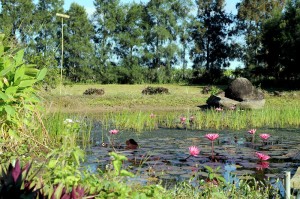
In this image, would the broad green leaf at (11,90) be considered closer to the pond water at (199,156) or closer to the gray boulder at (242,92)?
the pond water at (199,156)

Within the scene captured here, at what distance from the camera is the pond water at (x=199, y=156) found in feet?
16.3

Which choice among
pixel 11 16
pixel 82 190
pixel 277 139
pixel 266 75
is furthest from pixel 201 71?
pixel 82 190

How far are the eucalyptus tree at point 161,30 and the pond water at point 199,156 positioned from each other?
99.0 feet

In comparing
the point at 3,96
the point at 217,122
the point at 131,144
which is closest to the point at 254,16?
the point at 217,122

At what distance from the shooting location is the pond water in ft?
16.3

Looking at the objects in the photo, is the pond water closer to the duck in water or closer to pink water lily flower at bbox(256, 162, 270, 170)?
pink water lily flower at bbox(256, 162, 270, 170)

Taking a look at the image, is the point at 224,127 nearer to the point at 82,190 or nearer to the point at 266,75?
the point at 82,190

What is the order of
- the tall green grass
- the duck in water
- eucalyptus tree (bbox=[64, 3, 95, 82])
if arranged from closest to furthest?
the duck in water < the tall green grass < eucalyptus tree (bbox=[64, 3, 95, 82])

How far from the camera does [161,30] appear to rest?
3850 centimetres

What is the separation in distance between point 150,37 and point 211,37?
563 centimetres

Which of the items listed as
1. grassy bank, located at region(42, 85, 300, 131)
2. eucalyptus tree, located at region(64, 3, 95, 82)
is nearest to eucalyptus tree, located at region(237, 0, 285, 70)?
eucalyptus tree, located at region(64, 3, 95, 82)

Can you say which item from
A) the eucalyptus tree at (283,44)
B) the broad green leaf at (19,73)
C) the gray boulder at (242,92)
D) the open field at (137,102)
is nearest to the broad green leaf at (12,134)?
the broad green leaf at (19,73)

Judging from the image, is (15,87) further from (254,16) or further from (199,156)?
(254,16)

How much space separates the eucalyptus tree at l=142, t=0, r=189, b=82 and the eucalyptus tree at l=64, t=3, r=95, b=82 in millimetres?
4964
